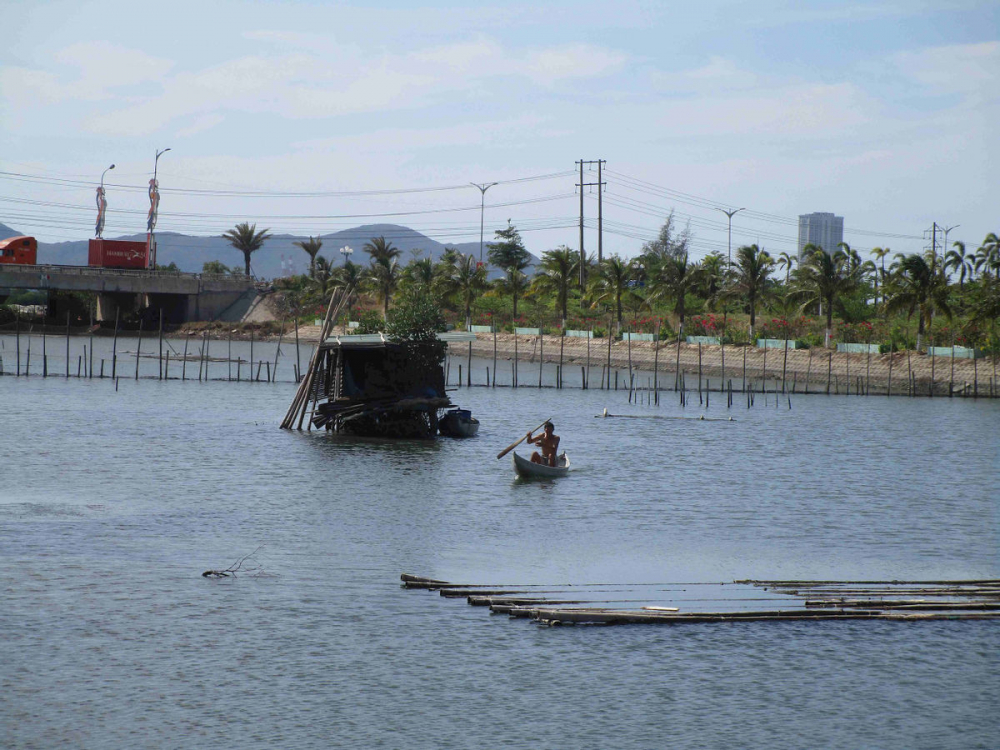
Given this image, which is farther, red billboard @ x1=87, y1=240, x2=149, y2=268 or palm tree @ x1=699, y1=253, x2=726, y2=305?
red billboard @ x1=87, y1=240, x2=149, y2=268

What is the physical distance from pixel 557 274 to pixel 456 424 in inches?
2207

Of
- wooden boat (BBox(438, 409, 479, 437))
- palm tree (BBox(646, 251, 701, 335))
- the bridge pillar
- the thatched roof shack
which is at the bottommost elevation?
wooden boat (BBox(438, 409, 479, 437))

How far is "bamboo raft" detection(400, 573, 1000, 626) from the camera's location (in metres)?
18.1

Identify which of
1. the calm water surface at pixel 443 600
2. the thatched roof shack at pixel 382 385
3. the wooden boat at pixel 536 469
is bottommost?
the calm water surface at pixel 443 600

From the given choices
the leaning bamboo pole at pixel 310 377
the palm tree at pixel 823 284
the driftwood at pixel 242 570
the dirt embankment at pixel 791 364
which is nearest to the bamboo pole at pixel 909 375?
the dirt embankment at pixel 791 364

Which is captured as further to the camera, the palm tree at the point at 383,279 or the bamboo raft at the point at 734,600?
the palm tree at the point at 383,279

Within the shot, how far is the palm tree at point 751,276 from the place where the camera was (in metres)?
84.6

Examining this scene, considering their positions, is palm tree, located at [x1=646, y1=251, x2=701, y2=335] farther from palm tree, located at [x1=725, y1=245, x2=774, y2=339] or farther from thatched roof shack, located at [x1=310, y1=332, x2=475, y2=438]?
thatched roof shack, located at [x1=310, y1=332, x2=475, y2=438]

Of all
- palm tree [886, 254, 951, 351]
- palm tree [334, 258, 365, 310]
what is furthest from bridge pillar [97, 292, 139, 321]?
palm tree [886, 254, 951, 351]

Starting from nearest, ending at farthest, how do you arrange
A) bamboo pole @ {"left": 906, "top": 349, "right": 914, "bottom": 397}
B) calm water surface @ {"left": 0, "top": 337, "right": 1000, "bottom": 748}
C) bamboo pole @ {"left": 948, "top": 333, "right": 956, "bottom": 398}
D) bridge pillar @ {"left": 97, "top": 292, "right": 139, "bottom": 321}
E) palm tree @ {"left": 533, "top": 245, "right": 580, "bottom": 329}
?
calm water surface @ {"left": 0, "top": 337, "right": 1000, "bottom": 748} → bamboo pole @ {"left": 948, "top": 333, "right": 956, "bottom": 398} → bamboo pole @ {"left": 906, "top": 349, "right": 914, "bottom": 397} → palm tree @ {"left": 533, "top": 245, "right": 580, "bottom": 329} → bridge pillar @ {"left": 97, "top": 292, "right": 139, "bottom": 321}

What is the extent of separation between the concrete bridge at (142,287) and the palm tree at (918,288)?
73.0 metres

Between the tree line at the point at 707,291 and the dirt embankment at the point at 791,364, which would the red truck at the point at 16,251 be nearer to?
the tree line at the point at 707,291

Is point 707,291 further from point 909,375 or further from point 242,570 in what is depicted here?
point 242,570

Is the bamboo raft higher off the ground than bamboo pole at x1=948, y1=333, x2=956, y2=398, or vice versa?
bamboo pole at x1=948, y1=333, x2=956, y2=398
